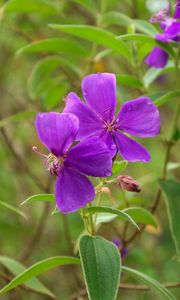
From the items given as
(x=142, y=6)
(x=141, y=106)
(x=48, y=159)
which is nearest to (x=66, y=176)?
(x=48, y=159)

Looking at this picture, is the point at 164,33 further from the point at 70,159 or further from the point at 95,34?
the point at 70,159

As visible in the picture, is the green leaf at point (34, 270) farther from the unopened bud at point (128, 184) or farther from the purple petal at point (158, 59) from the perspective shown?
the purple petal at point (158, 59)

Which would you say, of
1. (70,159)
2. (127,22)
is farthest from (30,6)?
(70,159)

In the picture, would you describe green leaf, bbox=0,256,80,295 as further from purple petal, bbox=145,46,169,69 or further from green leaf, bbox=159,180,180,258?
purple petal, bbox=145,46,169,69

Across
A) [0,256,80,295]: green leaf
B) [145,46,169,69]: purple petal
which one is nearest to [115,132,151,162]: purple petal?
[0,256,80,295]: green leaf

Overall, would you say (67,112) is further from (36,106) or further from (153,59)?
(36,106)

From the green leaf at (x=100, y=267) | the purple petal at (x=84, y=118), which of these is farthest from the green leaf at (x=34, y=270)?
the purple petal at (x=84, y=118)

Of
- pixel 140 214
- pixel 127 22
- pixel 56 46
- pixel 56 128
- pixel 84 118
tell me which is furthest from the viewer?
pixel 56 46
